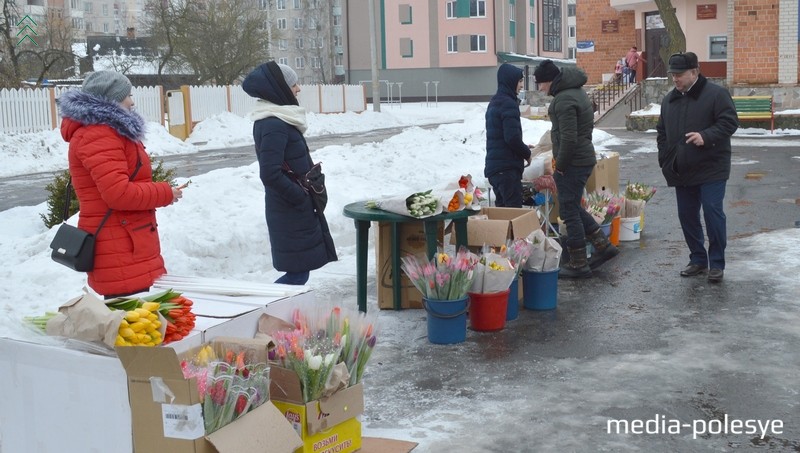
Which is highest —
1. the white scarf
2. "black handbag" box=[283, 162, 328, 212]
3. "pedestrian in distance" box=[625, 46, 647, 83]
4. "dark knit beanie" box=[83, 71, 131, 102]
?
"pedestrian in distance" box=[625, 46, 647, 83]

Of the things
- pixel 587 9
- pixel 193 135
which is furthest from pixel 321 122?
pixel 587 9

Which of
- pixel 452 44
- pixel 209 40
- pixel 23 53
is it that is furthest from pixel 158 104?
pixel 452 44

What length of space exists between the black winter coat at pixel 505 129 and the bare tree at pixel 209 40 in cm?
4019

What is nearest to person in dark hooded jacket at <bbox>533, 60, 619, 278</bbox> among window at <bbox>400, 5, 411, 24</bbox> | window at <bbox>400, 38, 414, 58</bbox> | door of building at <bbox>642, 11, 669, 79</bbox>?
door of building at <bbox>642, 11, 669, 79</bbox>

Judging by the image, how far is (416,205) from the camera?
6.83 metres

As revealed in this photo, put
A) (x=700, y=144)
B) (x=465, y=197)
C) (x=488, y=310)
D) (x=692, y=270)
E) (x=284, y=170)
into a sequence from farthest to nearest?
(x=692, y=270), (x=700, y=144), (x=465, y=197), (x=488, y=310), (x=284, y=170)

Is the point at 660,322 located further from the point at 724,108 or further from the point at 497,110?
the point at 497,110

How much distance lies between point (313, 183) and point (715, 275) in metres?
3.86

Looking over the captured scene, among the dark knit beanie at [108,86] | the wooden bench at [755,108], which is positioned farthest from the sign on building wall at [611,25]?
the dark knit beanie at [108,86]

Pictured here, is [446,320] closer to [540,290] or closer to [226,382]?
[540,290]

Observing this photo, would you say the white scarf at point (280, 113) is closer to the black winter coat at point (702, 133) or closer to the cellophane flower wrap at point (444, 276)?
the cellophane flower wrap at point (444, 276)

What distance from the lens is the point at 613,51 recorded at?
4184cm

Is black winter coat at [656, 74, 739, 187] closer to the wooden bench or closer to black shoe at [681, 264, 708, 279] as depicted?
black shoe at [681, 264, 708, 279]

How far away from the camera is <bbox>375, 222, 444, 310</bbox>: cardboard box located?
24.7 feet
